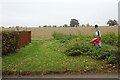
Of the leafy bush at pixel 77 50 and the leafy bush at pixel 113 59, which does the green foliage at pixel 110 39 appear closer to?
the leafy bush at pixel 77 50

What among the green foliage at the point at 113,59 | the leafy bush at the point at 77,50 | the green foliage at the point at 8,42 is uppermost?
the green foliage at the point at 8,42

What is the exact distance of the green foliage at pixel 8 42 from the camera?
15762 millimetres

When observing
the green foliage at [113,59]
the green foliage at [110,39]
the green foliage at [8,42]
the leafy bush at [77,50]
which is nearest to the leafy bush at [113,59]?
the green foliage at [113,59]

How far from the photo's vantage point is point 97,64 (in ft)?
42.4

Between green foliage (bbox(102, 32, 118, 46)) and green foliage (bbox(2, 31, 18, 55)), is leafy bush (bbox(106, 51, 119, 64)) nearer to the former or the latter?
green foliage (bbox(2, 31, 18, 55))

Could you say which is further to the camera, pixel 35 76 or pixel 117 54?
pixel 117 54

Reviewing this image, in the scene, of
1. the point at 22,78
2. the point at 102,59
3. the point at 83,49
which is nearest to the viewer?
the point at 22,78

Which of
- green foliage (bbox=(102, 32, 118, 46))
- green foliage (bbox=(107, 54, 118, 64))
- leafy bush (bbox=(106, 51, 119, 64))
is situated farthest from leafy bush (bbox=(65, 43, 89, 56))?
green foliage (bbox=(102, 32, 118, 46))

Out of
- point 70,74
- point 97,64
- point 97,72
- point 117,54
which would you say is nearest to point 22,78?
point 70,74

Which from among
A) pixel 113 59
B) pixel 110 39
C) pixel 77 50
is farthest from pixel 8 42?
pixel 110 39

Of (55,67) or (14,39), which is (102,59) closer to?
(55,67)

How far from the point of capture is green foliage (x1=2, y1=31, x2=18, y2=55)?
51.7ft

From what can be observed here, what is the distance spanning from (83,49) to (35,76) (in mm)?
7148

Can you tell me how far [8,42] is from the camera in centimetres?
1655
